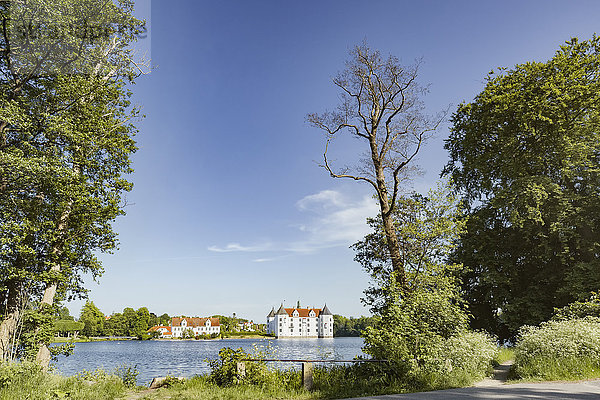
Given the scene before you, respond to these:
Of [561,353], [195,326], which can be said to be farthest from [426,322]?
[195,326]

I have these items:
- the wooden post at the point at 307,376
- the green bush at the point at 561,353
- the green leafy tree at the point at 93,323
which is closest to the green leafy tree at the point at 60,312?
the wooden post at the point at 307,376

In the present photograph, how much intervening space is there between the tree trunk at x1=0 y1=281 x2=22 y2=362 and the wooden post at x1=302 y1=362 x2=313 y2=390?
7.97 metres

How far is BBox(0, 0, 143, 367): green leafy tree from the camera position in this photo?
11492 mm

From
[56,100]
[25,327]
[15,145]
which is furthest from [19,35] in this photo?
[25,327]

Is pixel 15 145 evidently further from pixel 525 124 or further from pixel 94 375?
pixel 525 124

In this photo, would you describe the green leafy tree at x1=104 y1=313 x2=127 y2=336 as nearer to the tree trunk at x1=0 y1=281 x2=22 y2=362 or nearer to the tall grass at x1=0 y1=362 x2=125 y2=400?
the tree trunk at x1=0 y1=281 x2=22 y2=362

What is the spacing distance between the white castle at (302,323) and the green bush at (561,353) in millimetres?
105674

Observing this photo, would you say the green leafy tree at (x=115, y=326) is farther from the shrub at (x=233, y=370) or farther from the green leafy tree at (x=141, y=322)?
the shrub at (x=233, y=370)

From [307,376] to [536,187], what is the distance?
47.7 ft

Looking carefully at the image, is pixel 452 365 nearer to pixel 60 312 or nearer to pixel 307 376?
pixel 307 376

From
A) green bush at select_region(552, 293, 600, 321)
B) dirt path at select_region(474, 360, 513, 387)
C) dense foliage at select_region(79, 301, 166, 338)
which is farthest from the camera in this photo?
dense foliage at select_region(79, 301, 166, 338)

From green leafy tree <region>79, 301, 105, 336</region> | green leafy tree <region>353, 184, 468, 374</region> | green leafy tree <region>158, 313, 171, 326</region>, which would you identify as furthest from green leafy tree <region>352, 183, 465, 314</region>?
green leafy tree <region>158, 313, 171, 326</region>

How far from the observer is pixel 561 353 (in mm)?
11406

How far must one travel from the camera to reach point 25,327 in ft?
38.2
